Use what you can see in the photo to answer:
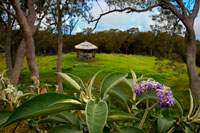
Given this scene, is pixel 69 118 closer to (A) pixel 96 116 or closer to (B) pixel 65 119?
(B) pixel 65 119

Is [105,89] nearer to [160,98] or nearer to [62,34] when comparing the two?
[160,98]

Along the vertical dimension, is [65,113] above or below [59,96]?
below

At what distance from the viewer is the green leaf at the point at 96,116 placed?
0.54 m

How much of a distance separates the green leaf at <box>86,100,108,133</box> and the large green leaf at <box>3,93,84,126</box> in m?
0.08

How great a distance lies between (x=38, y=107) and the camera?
0.60 metres

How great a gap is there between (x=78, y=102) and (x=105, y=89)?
16 centimetres

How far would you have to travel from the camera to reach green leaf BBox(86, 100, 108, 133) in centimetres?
54

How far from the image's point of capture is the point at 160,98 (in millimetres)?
684

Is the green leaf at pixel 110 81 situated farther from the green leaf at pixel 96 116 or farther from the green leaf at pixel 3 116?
the green leaf at pixel 3 116

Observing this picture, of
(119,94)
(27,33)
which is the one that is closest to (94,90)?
(119,94)

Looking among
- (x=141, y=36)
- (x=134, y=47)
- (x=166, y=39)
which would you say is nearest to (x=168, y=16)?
(x=166, y=39)

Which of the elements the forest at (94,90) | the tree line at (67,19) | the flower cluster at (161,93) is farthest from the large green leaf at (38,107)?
the tree line at (67,19)

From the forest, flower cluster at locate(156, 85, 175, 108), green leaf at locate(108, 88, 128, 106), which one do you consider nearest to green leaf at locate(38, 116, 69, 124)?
the forest

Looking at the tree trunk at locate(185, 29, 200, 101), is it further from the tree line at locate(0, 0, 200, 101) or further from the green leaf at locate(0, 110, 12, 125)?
the green leaf at locate(0, 110, 12, 125)
